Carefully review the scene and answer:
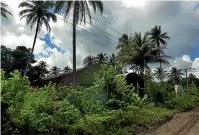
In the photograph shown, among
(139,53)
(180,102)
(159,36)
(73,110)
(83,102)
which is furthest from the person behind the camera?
(159,36)

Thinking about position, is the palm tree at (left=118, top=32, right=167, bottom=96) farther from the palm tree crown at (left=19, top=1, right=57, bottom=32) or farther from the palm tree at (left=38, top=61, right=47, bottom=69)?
the palm tree at (left=38, top=61, right=47, bottom=69)

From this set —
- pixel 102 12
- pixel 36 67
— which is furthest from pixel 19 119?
pixel 36 67

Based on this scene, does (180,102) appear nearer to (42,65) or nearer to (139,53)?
(139,53)

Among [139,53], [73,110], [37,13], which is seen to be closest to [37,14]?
[37,13]

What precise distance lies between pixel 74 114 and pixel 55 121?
5.28ft

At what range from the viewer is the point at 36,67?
57.2 metres

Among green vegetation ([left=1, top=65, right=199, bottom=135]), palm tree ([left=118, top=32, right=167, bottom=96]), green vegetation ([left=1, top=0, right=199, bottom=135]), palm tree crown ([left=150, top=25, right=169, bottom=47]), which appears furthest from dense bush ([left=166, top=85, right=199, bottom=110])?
palm tree crown ([left=150, top=25, right=169, bottom=47])

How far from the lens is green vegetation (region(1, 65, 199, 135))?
466 inches

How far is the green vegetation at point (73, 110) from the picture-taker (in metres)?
11.8

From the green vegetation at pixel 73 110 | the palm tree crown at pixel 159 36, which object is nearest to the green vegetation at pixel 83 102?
the green vegetation at pixel 73 110

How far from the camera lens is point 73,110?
14836 millimetres

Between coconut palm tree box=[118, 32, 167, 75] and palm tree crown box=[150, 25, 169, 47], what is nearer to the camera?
coconut palm tree box=[118, 32, 167, 75]

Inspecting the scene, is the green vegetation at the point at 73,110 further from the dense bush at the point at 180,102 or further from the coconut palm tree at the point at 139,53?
the coconut palm tree at the point at 139,53

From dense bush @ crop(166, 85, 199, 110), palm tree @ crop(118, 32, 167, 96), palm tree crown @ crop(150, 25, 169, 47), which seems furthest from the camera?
palm tree crown @ crop(150, 25, 169, 47)
